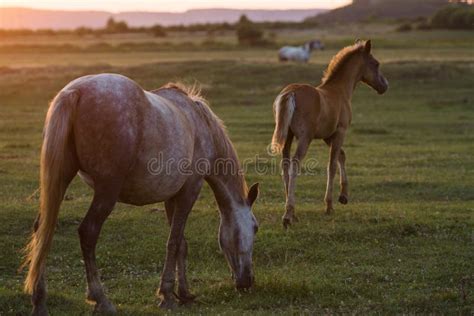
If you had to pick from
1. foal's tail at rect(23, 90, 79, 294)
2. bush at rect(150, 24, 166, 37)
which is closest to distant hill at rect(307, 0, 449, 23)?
bush at rect(150, 24, 166, 37)

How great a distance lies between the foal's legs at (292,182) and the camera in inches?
441

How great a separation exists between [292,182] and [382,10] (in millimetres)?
142273

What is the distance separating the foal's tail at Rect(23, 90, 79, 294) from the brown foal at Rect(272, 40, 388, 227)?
525cm

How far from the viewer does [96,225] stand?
261 inches

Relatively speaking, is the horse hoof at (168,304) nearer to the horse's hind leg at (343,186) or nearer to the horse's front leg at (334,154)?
the horse's front leg at (334,154)

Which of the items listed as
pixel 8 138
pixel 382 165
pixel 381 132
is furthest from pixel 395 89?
pixel 8 138

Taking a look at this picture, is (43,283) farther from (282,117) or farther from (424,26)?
(424,26)

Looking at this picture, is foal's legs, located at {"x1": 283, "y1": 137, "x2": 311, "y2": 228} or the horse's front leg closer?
foal's legs, located at {"x1": 283, "y1": 137, "x2": 311, "y2": 228}

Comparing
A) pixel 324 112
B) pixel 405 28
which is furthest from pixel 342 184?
pixel 405 28

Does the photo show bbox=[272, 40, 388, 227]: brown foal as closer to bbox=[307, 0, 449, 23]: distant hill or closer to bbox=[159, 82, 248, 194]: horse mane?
bbox=[159, 82, 248, 194]: horse mane

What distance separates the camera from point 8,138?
21406 millimetres

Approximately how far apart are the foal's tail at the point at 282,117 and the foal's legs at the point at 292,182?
0.33m

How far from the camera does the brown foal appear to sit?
A: 11.5 metres

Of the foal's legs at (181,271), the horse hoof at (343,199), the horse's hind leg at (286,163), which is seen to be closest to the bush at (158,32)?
the horse hoof at (343,199)
